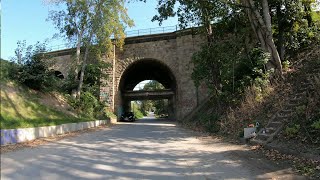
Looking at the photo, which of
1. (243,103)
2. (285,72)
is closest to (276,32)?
(285,72)

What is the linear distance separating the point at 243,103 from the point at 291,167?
851cm

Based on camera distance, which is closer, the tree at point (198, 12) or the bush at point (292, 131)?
the bush at point (292, 131)

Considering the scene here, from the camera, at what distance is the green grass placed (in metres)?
12.6

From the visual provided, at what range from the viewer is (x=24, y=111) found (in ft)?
48.4

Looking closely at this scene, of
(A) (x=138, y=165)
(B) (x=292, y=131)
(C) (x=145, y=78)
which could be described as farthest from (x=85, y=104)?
(C) (x=145, y=78)

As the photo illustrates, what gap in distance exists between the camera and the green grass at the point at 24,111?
41.4 ft

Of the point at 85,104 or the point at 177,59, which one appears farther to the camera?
the point at 177,59

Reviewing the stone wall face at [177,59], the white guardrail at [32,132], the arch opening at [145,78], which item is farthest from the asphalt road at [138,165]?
the arch opening at [145,78]

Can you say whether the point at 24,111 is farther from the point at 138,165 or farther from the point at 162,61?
the point at 162,61

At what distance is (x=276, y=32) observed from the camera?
21.7 meters

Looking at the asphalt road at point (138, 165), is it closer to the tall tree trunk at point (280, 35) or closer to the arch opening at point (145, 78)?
the tall tree trunk at point (280, 35)

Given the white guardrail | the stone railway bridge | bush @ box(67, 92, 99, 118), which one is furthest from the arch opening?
the white guardrail

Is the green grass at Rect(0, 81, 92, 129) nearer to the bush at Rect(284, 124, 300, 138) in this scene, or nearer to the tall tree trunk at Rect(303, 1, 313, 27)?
the bush at Rect(284, 124, 300, 138)

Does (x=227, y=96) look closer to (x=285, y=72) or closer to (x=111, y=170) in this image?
(x=285, y=72)
